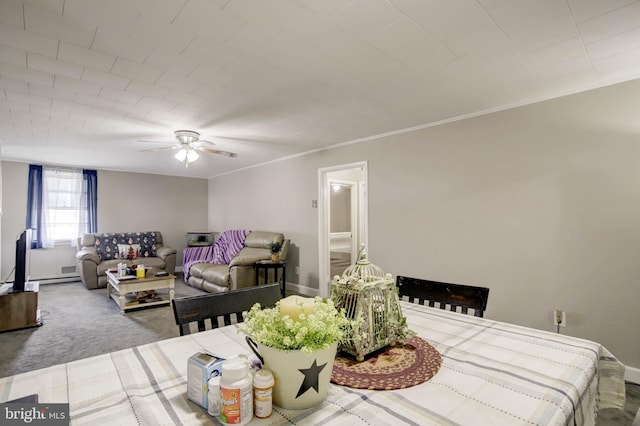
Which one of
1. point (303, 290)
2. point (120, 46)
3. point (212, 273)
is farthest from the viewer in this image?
point (303, 290)

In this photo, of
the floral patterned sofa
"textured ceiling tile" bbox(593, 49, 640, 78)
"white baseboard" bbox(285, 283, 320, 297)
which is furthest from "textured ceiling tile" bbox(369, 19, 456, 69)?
the floral patterned sofa

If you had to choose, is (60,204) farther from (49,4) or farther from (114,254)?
(49,4)

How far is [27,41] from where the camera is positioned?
1838 mm

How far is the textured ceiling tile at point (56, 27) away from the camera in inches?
62.7

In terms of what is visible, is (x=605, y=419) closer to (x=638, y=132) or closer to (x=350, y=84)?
(x=638, y=132)

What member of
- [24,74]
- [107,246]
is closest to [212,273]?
[107,246]

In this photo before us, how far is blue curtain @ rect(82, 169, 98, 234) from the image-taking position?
622cm

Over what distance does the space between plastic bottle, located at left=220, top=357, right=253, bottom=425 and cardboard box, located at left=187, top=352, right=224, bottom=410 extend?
0.23 ft

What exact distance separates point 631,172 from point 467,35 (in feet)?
5.69

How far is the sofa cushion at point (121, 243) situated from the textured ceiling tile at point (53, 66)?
448cm

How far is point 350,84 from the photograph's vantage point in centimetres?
244

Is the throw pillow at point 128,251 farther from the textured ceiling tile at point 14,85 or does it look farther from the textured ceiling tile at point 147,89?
the textured ceiling tile at point 147,89

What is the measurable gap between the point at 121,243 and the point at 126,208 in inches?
38.8

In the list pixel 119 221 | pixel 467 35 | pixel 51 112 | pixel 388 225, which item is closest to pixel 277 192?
pixel 388 225
